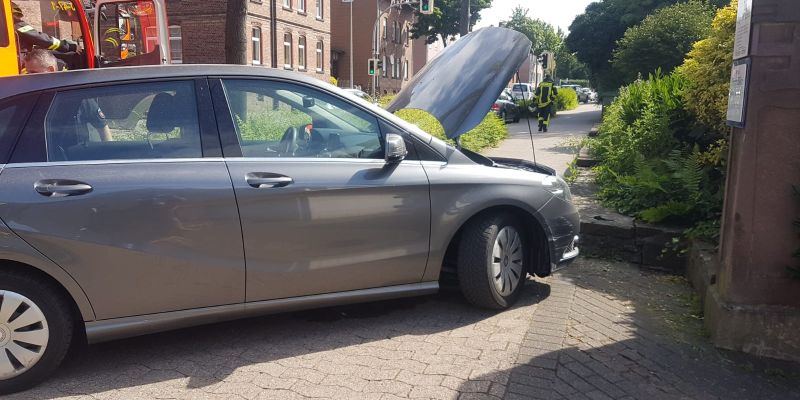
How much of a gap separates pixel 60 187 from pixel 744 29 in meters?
3.97

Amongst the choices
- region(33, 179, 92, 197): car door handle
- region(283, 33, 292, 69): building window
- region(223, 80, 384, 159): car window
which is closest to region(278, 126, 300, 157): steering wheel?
region(223, 80, 384, 159): car window

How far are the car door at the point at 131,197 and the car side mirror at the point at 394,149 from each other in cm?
Result: 99

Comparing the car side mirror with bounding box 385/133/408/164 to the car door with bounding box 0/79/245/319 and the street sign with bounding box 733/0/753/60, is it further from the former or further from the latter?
the street sign with bounding box 733/0/753/60

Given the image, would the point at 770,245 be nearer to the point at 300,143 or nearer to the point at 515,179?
the point at 515,179

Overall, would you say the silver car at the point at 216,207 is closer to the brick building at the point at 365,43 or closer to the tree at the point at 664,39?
the tree at the point at 664,39

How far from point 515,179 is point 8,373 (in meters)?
3.21

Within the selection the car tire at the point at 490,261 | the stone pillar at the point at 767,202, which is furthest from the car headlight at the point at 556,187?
the stone pillar at the point at 767,202

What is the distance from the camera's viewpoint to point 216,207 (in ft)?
11.3

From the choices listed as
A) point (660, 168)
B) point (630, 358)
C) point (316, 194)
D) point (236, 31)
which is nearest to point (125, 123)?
point (316, 194)

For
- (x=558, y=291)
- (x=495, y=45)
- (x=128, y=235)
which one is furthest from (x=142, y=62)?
(x=558, y=291)

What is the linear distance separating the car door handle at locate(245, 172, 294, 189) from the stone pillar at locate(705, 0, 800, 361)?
2.70 metres

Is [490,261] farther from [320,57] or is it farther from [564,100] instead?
[320,57]

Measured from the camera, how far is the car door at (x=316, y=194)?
11.7ft

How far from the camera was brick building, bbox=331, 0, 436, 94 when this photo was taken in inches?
1918
